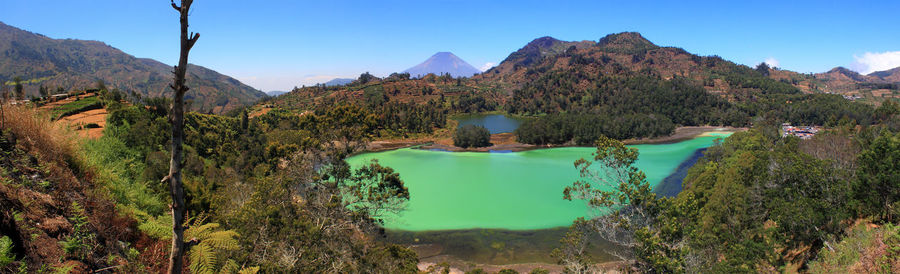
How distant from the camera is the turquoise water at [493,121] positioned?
93.4 meters

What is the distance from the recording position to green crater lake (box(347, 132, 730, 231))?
98.1 feet

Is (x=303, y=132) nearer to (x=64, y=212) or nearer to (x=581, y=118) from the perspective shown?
(x=64, y=212)

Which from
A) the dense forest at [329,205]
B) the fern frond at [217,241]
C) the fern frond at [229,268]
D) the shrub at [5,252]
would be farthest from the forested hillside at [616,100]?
the shrub at [5,252]

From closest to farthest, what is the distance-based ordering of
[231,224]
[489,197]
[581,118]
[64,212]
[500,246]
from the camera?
1. [64,212]
2. [231,224]
3. [500,246]
4. [489,197]
5. [581,118]

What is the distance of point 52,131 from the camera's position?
621cm

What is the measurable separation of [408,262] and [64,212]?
37.6 feet

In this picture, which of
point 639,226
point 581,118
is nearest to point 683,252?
point 639,226

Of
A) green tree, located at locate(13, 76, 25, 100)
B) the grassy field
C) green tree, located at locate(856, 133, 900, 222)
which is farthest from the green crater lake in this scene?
the grassy field

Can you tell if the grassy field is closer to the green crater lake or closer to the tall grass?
the green crater lake

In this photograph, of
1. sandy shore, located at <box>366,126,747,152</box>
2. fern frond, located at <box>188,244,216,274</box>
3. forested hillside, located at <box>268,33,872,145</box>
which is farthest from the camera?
forested hillside, located at <box>268,33,872,145</box>

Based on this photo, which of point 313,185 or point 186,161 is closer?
point 313,185

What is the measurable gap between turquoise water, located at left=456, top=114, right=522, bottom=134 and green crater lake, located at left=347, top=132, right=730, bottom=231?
29.0 m

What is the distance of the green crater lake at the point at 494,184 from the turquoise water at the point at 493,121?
95.1ft

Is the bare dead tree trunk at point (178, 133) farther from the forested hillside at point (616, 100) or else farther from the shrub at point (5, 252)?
the forested hillside at point (616, 100)
